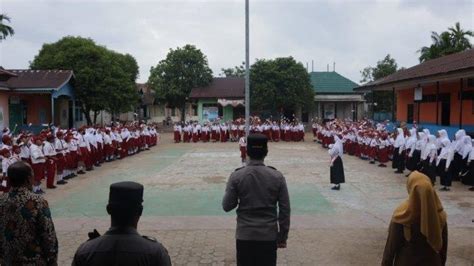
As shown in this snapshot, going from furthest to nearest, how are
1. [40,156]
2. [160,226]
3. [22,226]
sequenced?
1. [40,156]
2. [160,226]
3. [22,226]

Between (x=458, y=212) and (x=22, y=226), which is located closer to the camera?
(x=22, y=226)

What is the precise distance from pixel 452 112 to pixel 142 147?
15912 millimetres

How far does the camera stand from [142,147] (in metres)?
25.5

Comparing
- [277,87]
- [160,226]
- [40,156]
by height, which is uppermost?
[277,87]

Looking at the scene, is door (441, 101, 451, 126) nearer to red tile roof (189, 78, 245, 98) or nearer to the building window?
red tile roof (189, 78, 245, 98)

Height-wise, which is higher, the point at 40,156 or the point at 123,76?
the point at 123,76

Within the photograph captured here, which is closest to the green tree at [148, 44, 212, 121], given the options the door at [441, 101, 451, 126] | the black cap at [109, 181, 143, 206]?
the door at [441, 101, 451, 126]

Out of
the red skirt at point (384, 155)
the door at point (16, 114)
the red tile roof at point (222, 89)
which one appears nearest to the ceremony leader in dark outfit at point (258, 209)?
the red skirt at point (384, 155)

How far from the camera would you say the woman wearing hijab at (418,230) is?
346cm

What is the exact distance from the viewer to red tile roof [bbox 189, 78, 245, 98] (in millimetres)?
41594

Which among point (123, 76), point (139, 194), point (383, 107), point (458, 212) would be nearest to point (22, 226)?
point (139, 194)

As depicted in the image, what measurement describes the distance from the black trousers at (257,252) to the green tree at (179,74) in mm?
37693

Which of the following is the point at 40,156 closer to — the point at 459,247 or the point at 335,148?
the point at 335,148

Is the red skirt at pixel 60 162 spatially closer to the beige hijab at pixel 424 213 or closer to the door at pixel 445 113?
the beige hijab at pixel 424 213
